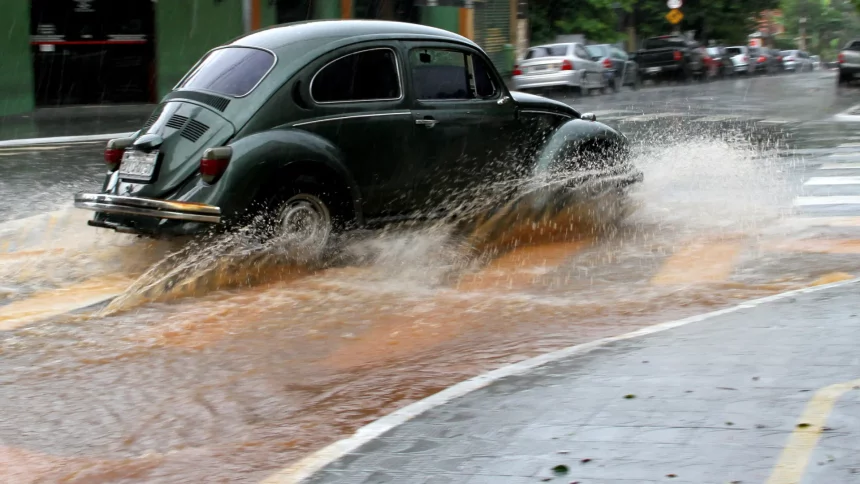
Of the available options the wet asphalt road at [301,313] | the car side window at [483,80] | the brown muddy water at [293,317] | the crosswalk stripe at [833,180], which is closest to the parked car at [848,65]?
the crosswalk stripe at [833,180]

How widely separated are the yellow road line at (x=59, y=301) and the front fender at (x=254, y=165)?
31.0 inches

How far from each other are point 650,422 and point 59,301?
4236 millimetres

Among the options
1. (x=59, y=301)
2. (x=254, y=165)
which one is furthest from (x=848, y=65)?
(x=59, y=301)

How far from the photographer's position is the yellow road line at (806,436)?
150 inches

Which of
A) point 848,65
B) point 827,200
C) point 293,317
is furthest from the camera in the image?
point 848,65

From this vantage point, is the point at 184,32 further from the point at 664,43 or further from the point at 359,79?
the point at 664,43

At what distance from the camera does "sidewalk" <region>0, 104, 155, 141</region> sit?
19.0m

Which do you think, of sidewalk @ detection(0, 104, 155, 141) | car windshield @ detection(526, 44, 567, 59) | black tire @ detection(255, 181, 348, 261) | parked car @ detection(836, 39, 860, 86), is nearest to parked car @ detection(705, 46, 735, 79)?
parked car @ detection(836, 39, 860, 86)

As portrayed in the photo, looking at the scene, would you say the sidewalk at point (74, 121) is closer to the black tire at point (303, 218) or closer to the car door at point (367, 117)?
the car door at point (367, 117)

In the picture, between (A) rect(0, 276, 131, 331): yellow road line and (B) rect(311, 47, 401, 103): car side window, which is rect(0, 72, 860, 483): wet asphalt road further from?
(B) rect(311, 47, 401, 103): car side window

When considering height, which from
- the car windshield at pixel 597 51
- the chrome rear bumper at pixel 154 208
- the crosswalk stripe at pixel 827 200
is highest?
the chrome rear bumper at pixel 154 208

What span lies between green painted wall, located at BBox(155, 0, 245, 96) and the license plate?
18.3m

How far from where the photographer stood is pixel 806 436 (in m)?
4.15

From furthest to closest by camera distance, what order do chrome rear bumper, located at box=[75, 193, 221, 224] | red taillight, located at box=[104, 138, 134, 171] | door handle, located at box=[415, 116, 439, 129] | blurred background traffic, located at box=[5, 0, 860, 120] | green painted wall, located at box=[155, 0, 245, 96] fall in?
1. green painted wall, located at box=[155, 0, 245, 96]
2. blurred background traffic, located at box=[5, 0, 860, 120]
3. door handle, located at box=[415, 116, 439, 129]
4. red taillight, located at box=[104, 138, 134, 171]
5. chrome rear bumper, located at box=[75, 193, 221, 224]
